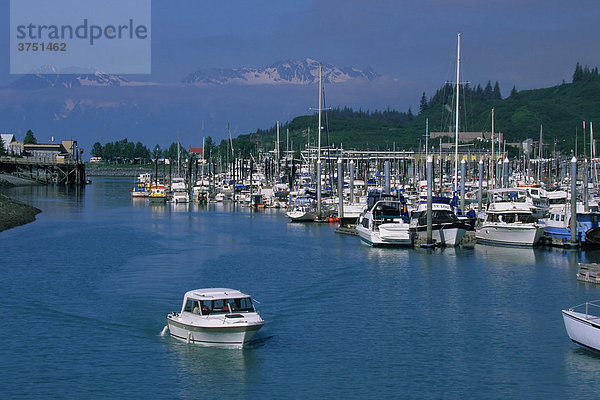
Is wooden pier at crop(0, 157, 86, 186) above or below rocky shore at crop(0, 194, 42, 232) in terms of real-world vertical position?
above

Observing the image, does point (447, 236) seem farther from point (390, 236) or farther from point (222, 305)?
point (222, 305)

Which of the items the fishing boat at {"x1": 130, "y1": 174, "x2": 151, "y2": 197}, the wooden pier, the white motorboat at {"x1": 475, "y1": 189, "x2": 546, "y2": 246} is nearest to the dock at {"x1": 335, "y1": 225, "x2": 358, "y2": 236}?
the white motorboat at {"x1": 475, "y1": 189, "x2": 546, "y2": 246}

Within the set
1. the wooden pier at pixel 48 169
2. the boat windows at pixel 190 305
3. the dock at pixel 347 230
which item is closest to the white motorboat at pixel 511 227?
the dock at pixel 347 230

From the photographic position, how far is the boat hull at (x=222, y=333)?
96.7ft

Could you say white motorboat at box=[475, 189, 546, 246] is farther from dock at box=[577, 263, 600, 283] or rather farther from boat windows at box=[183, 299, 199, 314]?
boat windows at box=[183, 299, 199, 314]

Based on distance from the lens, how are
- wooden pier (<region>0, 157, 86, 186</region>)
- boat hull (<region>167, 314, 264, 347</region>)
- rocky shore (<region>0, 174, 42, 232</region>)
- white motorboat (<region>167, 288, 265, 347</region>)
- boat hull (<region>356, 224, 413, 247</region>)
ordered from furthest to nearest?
1. wooden pier (<region>0, 157, 86, 186</region>)
2. rocky shore (<region>0, 174, 42, 232</region>)
3. boat hull (<region>356, 224, 413, 247</region>)
4. white motorboat (<region>167, 288, 265, 347</region>)
5. boat hull (<region>167, 314, 264, 347</region>)

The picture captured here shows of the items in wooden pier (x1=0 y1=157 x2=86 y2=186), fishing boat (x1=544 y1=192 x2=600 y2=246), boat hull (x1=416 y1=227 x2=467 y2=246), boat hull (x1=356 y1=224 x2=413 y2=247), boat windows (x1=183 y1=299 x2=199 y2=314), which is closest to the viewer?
boat windows (x1=183 y1=299 x2=199 y2=314)

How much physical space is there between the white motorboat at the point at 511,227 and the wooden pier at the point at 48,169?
14122 cm

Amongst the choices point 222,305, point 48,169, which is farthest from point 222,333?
A: point 48,169

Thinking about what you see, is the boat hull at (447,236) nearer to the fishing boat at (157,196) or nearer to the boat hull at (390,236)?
the boat hull at (390,236)

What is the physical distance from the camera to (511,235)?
6181 cm

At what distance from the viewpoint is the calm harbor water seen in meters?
27.5

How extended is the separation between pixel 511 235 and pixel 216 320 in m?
37.7

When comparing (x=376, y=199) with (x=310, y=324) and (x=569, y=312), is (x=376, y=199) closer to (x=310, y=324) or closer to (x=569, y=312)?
(x=310, y=324)
